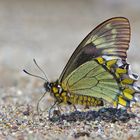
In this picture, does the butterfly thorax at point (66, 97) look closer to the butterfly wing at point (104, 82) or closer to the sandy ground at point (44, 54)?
the butterfly wing at point (104, 82)

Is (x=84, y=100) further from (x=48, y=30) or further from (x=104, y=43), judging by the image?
(x=48, y=30)

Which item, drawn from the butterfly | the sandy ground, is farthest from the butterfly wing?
the sandy ground

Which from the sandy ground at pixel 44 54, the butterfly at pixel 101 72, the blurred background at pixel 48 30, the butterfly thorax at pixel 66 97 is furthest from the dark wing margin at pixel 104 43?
the blurred background at pixel 48 30

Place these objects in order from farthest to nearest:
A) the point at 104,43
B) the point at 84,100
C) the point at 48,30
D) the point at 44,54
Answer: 1. the point at 48,30
2. the point at 44,54
3. the point at 84,100
4. the point at 104,43

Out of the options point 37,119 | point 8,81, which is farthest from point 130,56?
point 37,119

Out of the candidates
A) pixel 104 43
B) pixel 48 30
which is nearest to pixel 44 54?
pixel 48 30

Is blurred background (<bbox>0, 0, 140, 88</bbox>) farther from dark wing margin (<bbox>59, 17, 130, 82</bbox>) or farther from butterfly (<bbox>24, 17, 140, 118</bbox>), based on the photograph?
dark wing margin (<bbox>59, 17, 130, 82</bbox>)
